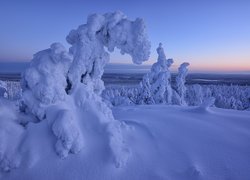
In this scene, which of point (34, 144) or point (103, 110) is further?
point (103, 110)

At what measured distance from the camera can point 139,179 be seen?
14.5 feet

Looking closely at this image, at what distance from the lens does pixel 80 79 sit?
244 inches

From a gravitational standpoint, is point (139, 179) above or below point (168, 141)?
below

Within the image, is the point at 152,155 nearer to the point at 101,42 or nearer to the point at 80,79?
the point at 80,79

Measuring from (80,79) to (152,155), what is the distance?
2.37 metres

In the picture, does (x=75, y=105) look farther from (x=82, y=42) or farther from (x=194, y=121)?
(x=194, y=121)

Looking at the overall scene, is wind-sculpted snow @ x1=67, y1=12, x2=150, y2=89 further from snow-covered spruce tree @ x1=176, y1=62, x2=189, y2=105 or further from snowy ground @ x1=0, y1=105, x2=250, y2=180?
snow-covered spruce tree @ x1=176, y1=62, x2=189, y2=105

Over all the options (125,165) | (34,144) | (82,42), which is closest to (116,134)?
(125,165)

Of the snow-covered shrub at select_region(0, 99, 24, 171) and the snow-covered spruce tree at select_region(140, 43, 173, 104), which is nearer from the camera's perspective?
the snow-covered shrub at select_region(0, 99, 24, 171)

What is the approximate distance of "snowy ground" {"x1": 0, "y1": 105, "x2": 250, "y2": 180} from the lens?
4.46 metres

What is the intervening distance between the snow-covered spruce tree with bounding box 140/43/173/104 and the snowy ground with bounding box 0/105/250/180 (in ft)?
60.0

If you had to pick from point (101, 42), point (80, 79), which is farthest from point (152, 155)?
point (101, 42)

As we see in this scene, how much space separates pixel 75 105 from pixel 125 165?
1.69 meters

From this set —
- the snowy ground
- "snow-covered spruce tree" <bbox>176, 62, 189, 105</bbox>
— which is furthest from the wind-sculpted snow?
"snow-covered spruce tree" <bbox>176, 62, 189, 105</bbox>
